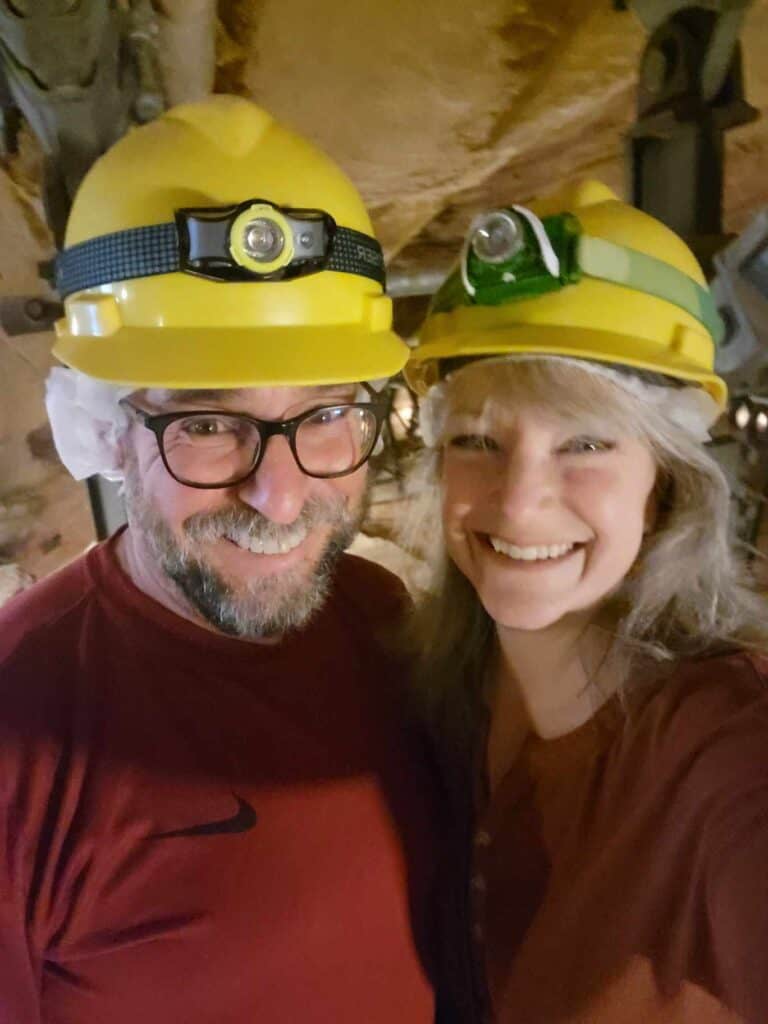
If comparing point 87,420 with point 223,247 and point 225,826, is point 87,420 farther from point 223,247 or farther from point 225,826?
point 225,826

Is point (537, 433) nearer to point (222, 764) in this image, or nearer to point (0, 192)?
point (222, 764)

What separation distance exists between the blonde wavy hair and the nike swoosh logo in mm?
545

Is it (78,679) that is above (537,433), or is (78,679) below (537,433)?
below

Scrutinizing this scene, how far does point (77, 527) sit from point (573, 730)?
197 cm

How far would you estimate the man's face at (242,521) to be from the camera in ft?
3.63

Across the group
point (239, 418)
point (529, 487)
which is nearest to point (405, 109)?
point (239, 418)

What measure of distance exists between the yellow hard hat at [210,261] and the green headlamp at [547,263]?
8.1 inches

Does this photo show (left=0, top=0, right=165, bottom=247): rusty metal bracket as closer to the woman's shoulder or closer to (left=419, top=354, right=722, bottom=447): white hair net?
(left=419, top=354, right=722, bottom=447): white hair net

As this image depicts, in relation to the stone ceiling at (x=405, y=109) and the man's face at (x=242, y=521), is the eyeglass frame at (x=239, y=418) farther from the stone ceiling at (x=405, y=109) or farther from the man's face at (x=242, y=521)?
the stone ceiling at (x=405, y=109)

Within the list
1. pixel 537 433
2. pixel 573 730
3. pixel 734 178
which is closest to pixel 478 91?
pixel 734 178

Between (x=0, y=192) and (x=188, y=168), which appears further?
(x=0, y=192)

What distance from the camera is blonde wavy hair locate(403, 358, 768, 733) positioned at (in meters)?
1.01

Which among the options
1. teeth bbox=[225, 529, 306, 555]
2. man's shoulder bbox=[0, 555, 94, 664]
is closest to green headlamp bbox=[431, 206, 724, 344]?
teeth bbox=[225, 529, 306, 555]

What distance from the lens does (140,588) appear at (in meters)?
1.20
